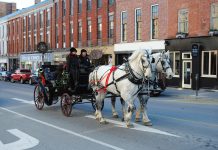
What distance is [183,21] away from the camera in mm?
27875

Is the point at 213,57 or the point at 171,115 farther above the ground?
the point at 213,57

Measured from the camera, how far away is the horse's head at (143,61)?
906 centimetres

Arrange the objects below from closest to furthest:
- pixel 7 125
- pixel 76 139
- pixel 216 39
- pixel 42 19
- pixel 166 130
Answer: pixel 76 139, pixel 166 130, pixel 7 125, pixel 216 39, pixel 42 19

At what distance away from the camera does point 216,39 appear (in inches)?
982

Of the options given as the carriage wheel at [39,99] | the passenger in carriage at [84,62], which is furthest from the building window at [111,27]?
the passenger in carriage at [84,62]

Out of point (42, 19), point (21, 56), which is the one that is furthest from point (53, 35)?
point (21, 56)

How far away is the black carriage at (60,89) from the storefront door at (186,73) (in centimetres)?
1559

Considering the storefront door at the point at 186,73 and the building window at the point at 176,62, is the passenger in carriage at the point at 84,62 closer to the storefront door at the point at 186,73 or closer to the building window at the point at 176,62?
the storefront door at the point at 186,73

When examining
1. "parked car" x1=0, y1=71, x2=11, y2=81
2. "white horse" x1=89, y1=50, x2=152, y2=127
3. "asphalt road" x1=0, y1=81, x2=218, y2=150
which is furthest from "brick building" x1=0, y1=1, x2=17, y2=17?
"white horse" x1=89, y1=50, x2=152, y2=127

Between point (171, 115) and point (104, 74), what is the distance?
3150mm

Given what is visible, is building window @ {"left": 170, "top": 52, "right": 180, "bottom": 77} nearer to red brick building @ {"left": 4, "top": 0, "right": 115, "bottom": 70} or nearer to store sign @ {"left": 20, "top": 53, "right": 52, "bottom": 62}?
red brick building @ {"left": 4, "top": 0, "right": 115, "bottom": 70}

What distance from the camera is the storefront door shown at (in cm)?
2727

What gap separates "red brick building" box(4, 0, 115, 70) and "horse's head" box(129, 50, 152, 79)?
27372mm

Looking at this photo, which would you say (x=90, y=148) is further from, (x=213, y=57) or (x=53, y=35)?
(x=53, y=35)
